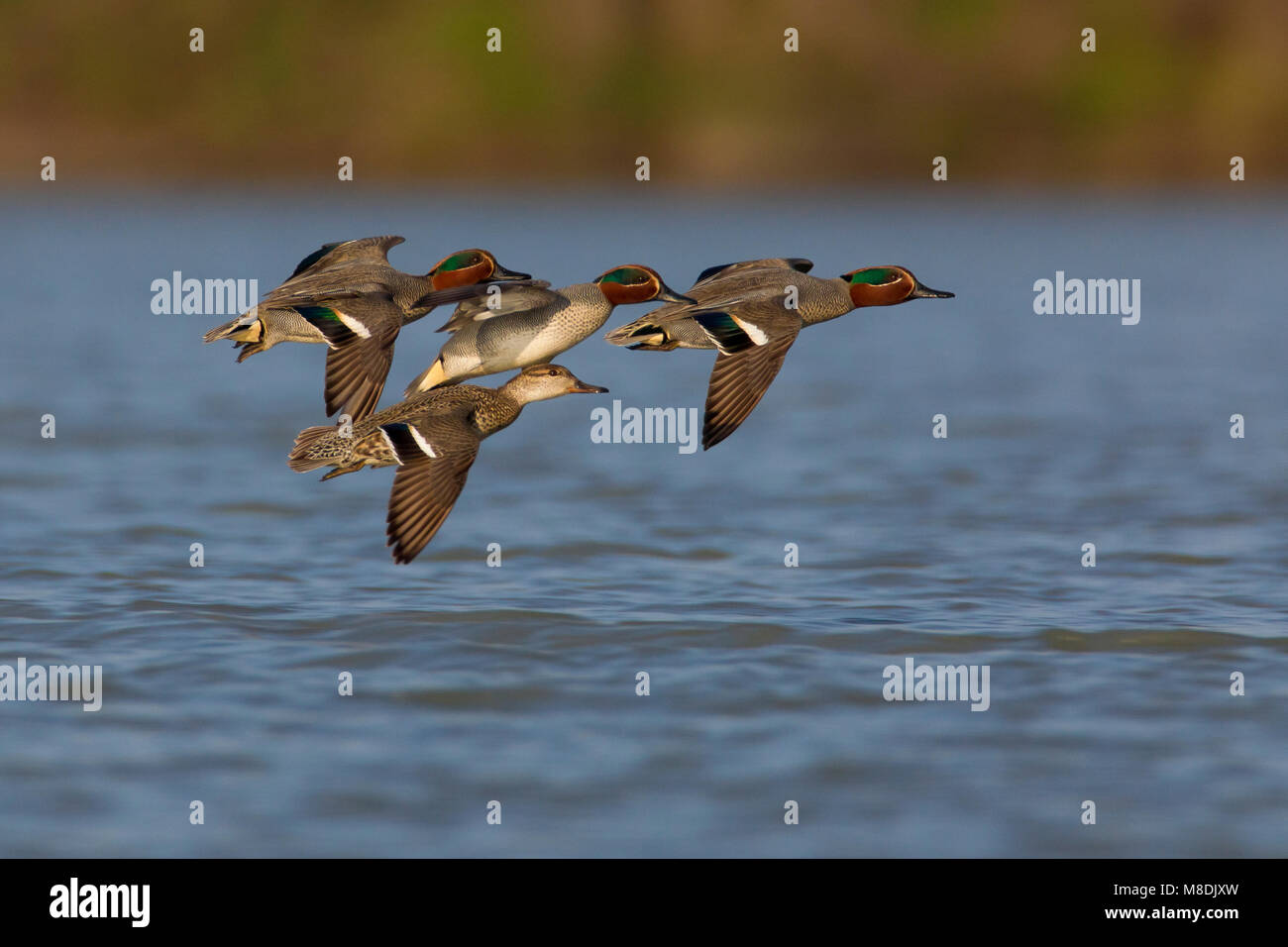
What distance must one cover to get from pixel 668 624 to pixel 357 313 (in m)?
4.67

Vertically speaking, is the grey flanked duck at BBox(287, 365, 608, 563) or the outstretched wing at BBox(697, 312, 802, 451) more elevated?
the outstretched wing at BBox(697, 312, 802, 451)

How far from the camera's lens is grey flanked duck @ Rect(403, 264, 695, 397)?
6.48 m

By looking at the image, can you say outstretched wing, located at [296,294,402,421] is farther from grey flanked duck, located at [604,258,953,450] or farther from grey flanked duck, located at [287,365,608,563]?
grey flanked duck, located at [604,258,953,450]

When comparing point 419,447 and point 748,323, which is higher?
point 748,323

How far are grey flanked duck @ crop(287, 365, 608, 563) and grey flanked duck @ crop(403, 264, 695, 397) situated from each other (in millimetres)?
238

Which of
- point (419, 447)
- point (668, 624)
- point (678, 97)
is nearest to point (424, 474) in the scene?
point (419, 447)

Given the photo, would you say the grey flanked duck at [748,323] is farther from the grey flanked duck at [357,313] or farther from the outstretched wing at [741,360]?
the grey flanked duck at [357,313]

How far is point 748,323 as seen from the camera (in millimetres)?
6789

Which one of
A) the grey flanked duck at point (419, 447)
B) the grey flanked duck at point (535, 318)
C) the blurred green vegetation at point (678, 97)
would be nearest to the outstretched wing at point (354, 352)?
the grey flanked duck at point (535, 318)

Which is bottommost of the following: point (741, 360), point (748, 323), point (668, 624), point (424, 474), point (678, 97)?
point (668, 624)

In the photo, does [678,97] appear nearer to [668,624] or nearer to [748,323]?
[668,624]

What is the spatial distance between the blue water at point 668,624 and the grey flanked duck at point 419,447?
50.7 inches

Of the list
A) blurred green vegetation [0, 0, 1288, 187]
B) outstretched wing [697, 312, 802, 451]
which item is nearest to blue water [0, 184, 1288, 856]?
outstretched wing [697, 312, 802, 451]

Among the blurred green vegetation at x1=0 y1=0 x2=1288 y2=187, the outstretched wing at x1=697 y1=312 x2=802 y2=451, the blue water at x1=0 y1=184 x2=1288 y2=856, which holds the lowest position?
the blue water at x1=0 y1=184 x2=1288 y2=856
